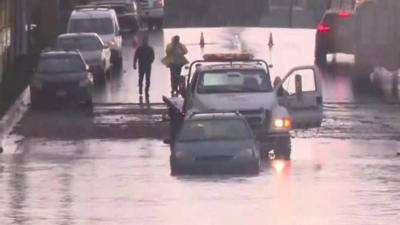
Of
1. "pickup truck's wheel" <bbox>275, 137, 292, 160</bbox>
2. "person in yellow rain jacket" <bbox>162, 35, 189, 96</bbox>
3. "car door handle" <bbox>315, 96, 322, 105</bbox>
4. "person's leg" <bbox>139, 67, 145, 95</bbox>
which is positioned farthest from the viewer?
"person's leg" <bbox>139, 67, 145, 95</bbox>

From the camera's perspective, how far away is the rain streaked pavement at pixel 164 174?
71.2 feet

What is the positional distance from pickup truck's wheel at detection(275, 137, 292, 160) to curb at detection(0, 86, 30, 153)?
6253 millimetres

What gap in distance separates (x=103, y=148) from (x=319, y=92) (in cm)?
479

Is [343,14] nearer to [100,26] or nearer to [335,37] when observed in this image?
[335,37]

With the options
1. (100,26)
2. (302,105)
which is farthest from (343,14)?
(302,105)

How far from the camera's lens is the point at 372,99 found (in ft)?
143

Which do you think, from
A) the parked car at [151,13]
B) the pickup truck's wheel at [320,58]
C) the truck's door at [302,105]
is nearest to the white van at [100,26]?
the pickup truck's wheel at [320,58]

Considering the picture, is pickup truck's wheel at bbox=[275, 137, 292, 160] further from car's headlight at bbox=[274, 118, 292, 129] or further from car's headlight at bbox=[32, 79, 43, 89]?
car's headlight at bbox=[32, 79, 43, 89]

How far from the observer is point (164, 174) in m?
28.3

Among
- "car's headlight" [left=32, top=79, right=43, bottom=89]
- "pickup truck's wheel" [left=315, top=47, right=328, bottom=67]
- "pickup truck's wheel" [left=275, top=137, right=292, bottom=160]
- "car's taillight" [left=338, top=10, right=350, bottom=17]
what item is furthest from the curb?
"car's taillight" [left=338, top=10, right=350, bottom=17]

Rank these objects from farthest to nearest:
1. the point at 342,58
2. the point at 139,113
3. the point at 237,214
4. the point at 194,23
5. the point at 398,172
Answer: the point at 194,23 < the point at 342,58 < the point at 139,113 < the point at 398,172 < the point at 237,214

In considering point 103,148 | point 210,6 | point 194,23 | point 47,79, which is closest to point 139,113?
point 47,79

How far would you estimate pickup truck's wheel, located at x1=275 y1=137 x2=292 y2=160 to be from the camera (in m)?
31.0

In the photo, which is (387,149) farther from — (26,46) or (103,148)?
(26,46)
